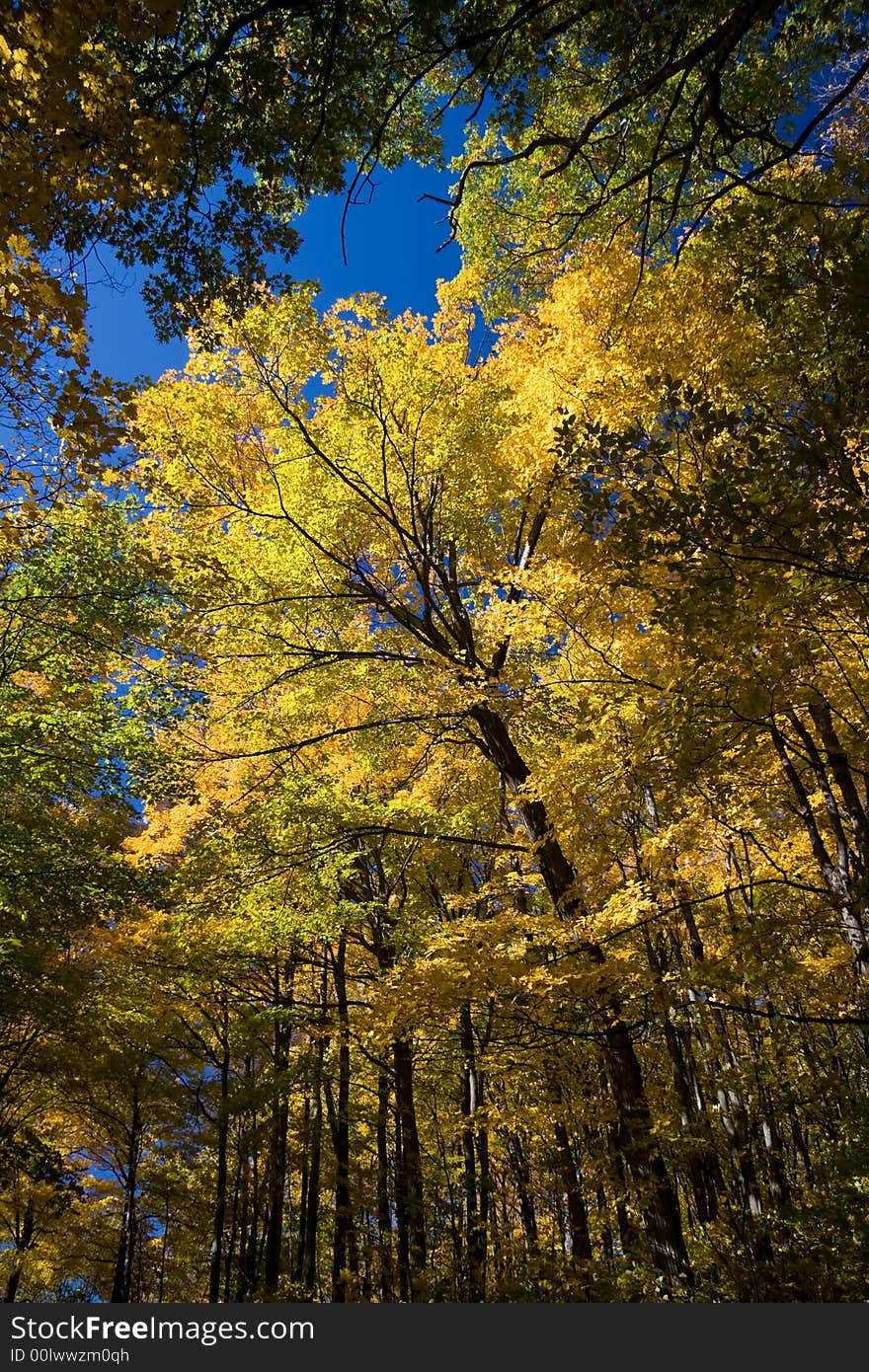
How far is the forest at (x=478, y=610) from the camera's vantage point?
304cm

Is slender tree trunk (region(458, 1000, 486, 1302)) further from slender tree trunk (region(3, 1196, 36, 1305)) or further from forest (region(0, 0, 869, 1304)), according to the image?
slender tree trunk (region(3, 1196, 36, 1305))

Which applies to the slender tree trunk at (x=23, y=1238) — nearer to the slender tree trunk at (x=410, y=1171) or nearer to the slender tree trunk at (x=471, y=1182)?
the slender tree trunk at (x=410, y=1171)

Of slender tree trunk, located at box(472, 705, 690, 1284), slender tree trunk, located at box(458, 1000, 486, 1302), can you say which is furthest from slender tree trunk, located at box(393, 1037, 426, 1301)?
slender tree trunk, located at box(472, 705, 690, 1284)

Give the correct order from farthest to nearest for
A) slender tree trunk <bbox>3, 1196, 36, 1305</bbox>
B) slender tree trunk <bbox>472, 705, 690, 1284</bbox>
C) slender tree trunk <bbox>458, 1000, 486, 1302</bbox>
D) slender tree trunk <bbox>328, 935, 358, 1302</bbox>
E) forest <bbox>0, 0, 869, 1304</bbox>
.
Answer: slender tree trunk <bbox>3, 1196, 36, 1305</bbox> → slender tree trunk <bbox>328, 935, 358, 1302</bbox> → slender tree trunk <bbox>458, 1000, 486, 1302</bbox> → slender tree trunk <bbox>472, 705, 690, 1284</bbox> → forest <bbox>0, 0, 869, 1304</bbox>

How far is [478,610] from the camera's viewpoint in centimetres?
684

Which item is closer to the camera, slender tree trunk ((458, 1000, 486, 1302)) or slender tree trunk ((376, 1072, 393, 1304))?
slender tree trunk ((458, 1000, 486, 1302))

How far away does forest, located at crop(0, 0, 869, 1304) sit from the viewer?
3.04 meters

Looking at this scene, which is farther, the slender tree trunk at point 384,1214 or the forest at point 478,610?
the slender tree trunk at point 384,1214

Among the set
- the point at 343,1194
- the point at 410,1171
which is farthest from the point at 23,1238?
the point at 410,1171

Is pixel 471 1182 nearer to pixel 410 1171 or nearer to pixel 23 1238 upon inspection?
pixel 410 1171

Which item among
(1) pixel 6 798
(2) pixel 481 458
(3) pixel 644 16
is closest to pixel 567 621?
(2) pixel 481 458

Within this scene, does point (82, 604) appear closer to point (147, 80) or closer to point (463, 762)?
point (147, 80)

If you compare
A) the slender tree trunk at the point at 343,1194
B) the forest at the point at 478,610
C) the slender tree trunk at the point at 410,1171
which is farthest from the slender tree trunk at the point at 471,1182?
the slender tree trunk at the point at 343,1194

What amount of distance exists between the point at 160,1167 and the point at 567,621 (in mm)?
11791
